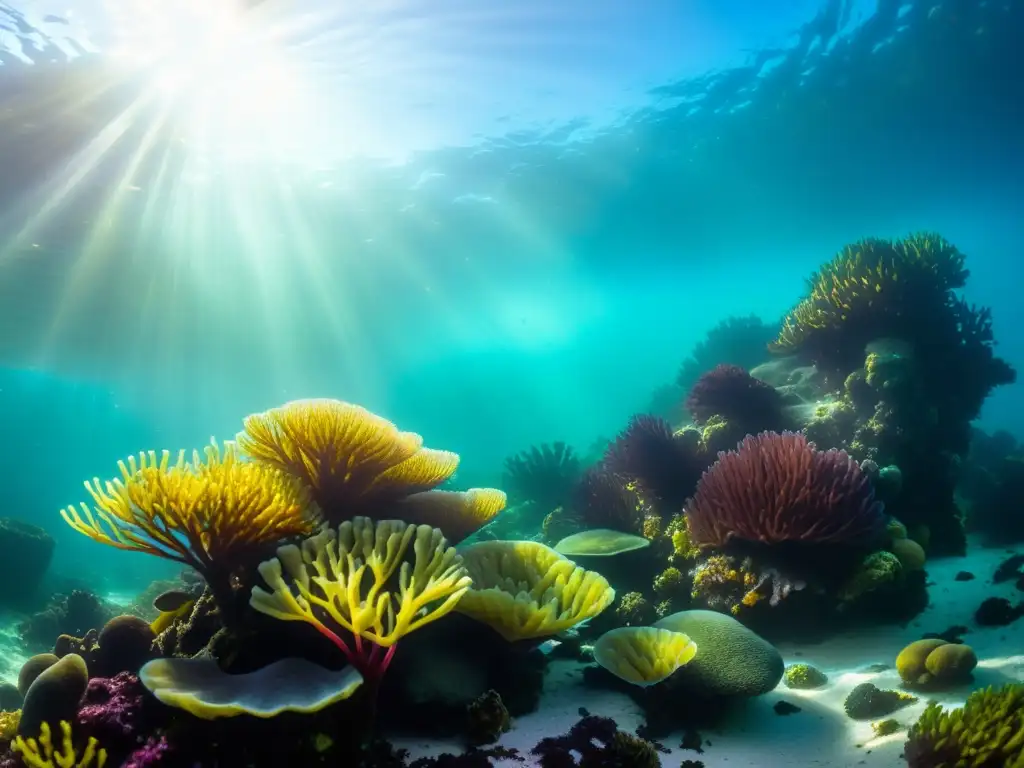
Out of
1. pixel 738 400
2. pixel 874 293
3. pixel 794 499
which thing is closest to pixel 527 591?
pixel 794 499

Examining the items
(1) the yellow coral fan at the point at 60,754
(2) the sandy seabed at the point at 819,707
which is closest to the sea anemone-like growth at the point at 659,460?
(2) the sandy seabed at the point at 819,707

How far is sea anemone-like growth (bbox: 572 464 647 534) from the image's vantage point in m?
8.02

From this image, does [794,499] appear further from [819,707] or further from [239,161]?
[239,161]

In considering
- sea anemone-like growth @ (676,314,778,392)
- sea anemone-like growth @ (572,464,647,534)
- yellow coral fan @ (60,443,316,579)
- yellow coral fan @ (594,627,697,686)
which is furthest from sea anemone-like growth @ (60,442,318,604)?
sea anemone-like growth @ (676,314,778,392)

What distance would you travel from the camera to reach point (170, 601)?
413 cm

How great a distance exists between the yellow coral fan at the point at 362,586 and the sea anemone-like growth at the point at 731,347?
39.3 feet

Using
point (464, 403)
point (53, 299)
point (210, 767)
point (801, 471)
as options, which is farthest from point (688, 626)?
point (464, 403)

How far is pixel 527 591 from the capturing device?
4.26 meters

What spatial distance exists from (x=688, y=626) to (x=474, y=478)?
20075 millimetres

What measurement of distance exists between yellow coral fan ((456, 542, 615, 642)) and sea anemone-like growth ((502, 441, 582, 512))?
24.1 feet

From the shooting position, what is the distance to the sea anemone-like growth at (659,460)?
7828mm

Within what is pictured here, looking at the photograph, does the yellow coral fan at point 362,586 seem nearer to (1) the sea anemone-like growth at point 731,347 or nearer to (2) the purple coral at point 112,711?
(2) the purple coral at point 112,711

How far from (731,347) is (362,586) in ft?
45.9

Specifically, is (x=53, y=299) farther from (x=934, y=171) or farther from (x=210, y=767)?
(x=934, y=171)
